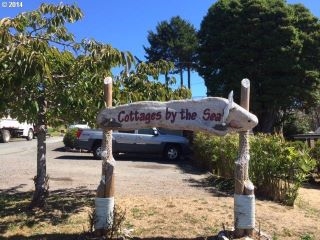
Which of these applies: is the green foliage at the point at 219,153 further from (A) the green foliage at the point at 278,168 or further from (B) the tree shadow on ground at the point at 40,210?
(B) the tree shadow on ground at the point at 40,210

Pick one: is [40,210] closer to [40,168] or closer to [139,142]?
[40,168]

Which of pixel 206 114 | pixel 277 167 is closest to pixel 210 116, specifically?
pixel 206 114

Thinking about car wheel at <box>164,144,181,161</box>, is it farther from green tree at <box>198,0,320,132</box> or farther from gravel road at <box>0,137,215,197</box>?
green tree at <box>198,0,320,132</box>

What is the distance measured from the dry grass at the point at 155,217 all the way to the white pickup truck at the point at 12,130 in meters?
20.1

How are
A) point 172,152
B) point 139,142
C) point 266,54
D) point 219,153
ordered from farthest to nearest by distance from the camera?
point 266,54 → point 172,152 → point 139,142 → point 219,153

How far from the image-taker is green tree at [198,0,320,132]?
29969 millimetres

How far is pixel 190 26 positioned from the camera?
56.8 metres

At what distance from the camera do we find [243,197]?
771 centimetres

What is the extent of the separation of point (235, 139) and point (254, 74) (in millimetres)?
17835

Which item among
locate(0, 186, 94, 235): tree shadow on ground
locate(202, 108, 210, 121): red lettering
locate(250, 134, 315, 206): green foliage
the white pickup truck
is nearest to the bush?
the white pickup truck

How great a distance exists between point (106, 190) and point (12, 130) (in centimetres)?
2598

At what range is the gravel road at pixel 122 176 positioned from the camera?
40.4ft

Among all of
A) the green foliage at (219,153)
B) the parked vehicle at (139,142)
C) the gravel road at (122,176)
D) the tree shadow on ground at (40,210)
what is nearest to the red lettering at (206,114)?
the tree shadow on ground at (40,210)

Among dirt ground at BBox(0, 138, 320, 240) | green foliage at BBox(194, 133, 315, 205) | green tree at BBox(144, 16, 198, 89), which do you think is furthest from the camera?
green tree at BBox(144, 16, 198, 89)
